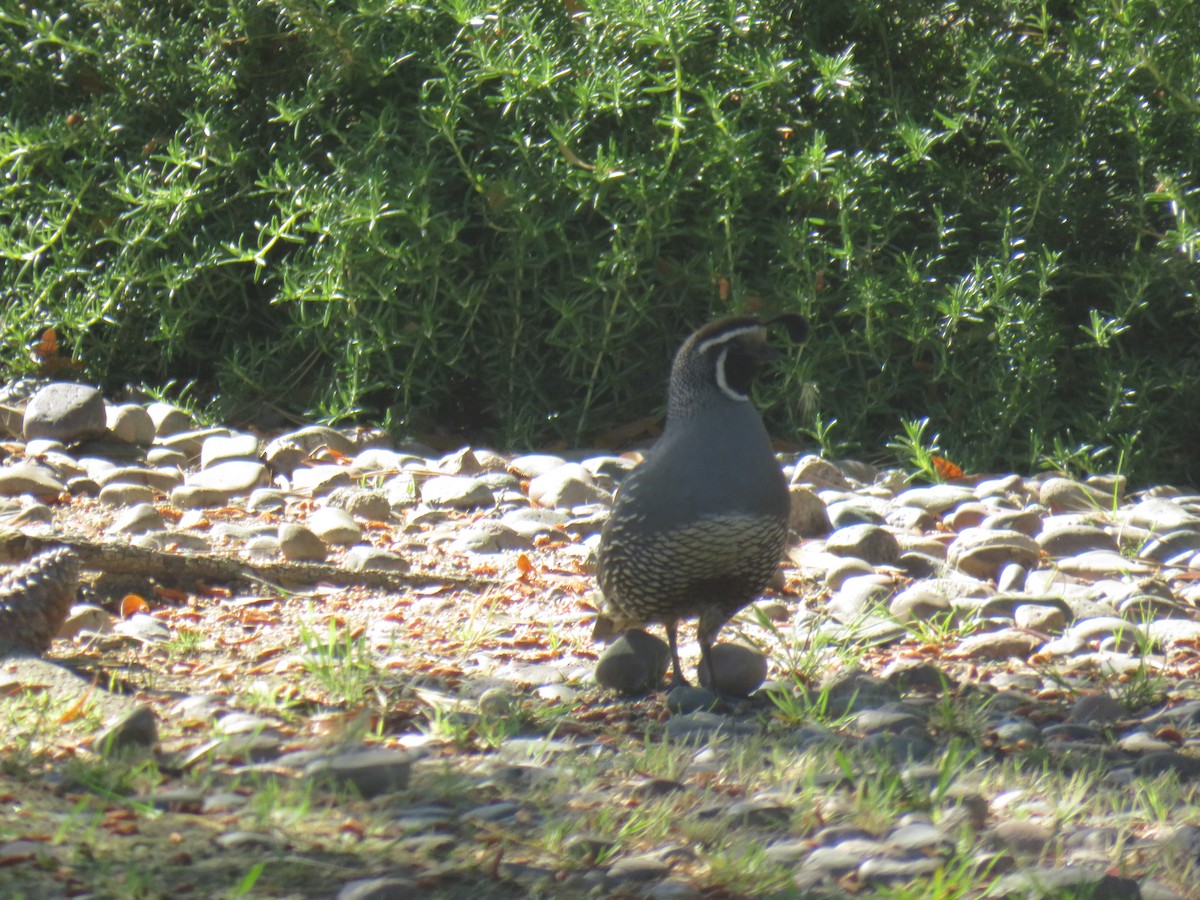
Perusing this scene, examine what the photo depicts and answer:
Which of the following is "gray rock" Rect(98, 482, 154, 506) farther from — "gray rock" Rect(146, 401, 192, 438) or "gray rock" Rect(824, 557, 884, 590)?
"gray rock" Rect(824, 557, 884, 590)

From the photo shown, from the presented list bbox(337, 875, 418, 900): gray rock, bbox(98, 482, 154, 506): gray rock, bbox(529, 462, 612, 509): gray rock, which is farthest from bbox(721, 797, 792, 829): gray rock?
bbox(98, 482, 154, 506): gray rock

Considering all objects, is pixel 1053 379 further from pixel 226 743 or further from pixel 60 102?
pixel 60 102

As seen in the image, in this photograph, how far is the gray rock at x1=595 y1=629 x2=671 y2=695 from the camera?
4.32 meters

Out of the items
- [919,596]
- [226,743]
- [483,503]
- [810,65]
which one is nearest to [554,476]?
[483,503]

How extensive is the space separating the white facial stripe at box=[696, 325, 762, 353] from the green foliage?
82.6 inches

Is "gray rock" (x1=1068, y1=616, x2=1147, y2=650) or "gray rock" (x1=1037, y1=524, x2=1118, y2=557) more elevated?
"gray rock" (x1=1037, y1=524, x2=1118, y2=557)

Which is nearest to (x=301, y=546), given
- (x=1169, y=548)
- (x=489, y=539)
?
(x=489, y=539)

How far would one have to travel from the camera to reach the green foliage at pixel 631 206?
21.6ft

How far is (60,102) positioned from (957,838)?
6.41m

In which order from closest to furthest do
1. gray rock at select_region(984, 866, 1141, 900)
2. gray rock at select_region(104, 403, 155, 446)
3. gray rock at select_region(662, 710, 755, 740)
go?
gray rock at select_region(984, 866, 1141, 900) → gray rock at select_region(662, 710, 755, 740) → gray rock at select_region(104, 403, 155, 446)

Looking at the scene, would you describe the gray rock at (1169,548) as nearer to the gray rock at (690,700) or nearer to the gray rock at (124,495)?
the gray rock at (690,700)

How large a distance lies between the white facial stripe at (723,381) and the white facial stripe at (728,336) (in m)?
0.03

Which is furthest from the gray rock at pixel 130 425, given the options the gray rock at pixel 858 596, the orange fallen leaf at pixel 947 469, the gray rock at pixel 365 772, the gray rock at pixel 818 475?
the gray rock at pixel 365 772

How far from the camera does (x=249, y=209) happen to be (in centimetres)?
736
